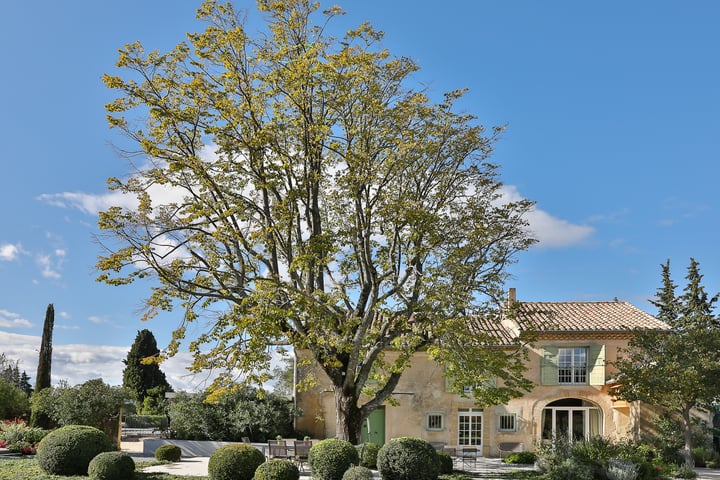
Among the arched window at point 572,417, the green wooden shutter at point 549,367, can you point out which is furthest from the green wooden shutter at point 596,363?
the green wooden shutter at point 549,367

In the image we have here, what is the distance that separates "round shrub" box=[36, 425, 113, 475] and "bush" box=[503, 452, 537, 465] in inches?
601

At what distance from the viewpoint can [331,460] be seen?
16922mm

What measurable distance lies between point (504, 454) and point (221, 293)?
54.7 feet

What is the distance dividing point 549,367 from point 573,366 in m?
1.07

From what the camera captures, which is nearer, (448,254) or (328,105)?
(328,105)

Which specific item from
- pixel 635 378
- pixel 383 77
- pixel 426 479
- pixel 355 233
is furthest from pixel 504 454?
pixel 383 77

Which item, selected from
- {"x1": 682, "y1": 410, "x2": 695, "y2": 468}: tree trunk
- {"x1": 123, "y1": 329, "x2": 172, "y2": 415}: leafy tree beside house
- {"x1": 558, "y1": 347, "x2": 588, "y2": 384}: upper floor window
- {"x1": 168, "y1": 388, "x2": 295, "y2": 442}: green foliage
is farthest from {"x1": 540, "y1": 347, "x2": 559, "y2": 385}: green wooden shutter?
{"x1": 123, "y1": 329, "x2": 172, "y2": 415}: leafy tree beside house

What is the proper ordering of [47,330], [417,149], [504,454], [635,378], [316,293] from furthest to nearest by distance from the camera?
[47,330], [504,454], [635,378], [417,149], [316,293]

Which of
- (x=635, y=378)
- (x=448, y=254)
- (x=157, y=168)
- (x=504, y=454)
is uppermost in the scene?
(x=157, y=168)

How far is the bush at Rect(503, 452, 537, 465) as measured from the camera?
26.4 meters

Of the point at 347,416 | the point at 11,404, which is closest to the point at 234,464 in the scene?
the point at 347,416

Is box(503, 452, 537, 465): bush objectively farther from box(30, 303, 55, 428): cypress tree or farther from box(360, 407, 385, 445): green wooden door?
box(30, 303, 55, 428): cypress tree

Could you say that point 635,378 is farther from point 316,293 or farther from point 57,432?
point 57,432

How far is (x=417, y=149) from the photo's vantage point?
18281mm
